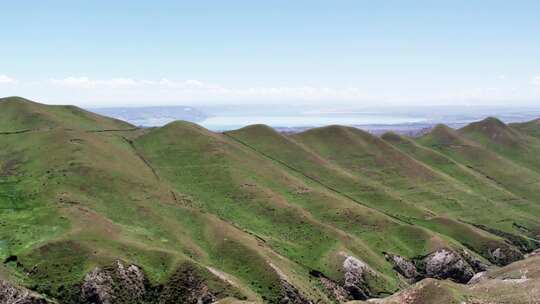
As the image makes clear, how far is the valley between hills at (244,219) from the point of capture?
61.5 m

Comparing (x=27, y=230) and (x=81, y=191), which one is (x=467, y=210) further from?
(x=27, y=230)

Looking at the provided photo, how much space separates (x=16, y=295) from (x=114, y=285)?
1078cm

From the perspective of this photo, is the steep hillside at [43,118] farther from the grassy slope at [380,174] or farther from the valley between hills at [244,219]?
the grassy slope at [380,174]

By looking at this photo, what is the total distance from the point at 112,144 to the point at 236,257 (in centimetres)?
5798

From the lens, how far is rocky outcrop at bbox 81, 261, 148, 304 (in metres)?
59.2

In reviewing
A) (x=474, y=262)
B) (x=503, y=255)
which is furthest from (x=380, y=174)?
(x=474, y=262)

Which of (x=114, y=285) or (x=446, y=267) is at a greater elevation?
(x=114, y=285)

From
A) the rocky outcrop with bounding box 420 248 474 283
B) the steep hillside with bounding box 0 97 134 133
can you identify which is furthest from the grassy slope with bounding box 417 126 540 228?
the steep hillside with bounding box 0 97 134 133

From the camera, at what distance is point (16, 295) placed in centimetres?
5425

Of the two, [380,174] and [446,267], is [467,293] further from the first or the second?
[380,174]

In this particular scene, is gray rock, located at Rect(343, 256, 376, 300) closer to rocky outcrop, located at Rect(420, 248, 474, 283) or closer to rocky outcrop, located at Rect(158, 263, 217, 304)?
rocky outcrop, located at Rect(420, 248, 474, 283)

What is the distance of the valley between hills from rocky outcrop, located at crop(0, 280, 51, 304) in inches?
6.0

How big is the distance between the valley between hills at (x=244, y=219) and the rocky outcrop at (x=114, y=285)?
0.16 metres

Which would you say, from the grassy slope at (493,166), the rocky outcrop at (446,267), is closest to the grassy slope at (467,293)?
the rocky outcrop at (446,267)
